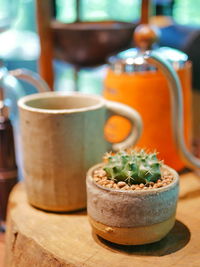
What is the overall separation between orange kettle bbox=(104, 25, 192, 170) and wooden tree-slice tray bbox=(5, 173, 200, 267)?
0.43 ft

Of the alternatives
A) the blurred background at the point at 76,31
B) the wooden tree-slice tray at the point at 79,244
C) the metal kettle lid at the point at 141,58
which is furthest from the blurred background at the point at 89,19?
the wooden tree-slice tray at the point at 79,244

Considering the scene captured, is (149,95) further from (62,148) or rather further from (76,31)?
(76,31)

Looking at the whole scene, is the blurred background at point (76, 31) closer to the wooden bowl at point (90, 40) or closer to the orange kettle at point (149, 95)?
the wooden bowl at point (90, 40)

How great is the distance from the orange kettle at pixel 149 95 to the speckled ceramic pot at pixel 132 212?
0.22 m

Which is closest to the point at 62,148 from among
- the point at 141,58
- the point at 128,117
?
the point at 128,117

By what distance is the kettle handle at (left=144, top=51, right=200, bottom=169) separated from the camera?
0.66 m

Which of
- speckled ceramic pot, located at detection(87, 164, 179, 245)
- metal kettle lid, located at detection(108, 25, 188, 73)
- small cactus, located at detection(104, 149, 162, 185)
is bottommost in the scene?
speckled ceramic pot, located at detection(87, 164, 179, 245)

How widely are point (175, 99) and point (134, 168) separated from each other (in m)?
0.21

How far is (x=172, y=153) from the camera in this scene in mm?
796

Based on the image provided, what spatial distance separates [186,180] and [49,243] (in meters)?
0.33

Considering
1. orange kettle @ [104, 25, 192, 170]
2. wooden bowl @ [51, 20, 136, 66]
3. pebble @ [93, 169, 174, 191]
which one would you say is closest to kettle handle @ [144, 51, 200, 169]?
orange kettle @ [104, 25, 192, 170]

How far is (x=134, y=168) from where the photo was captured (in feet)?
1.78

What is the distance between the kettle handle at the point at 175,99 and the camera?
66cm

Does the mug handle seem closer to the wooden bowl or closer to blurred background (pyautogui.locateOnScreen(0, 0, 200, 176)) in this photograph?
blurred background (pyautogui.locateOnScreen(0, 0, 200, 176))
